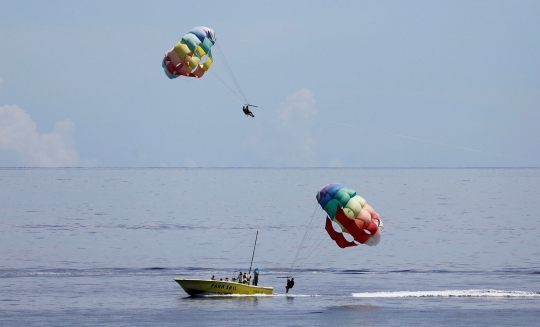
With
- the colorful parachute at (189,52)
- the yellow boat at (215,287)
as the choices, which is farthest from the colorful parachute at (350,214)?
the colorful parachute at (189,52)

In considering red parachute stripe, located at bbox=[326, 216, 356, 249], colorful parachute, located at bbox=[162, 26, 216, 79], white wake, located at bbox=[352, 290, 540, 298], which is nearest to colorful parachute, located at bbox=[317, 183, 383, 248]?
red parachute stripe, located at bbox=[326, 216, 356, 249]

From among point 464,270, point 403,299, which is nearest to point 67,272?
point 403,299

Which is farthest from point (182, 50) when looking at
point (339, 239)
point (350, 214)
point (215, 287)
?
point (339, 239)

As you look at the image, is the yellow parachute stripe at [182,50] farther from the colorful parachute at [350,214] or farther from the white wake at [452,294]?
the white wake at [452,294]

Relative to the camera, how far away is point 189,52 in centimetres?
5559

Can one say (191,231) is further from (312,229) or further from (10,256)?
(10,256)

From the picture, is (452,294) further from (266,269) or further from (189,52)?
(189,52)

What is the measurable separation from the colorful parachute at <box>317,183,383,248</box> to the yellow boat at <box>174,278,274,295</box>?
709cm

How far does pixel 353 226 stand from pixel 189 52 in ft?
51.5

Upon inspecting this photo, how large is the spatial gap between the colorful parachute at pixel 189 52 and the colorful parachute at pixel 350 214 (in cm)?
1244

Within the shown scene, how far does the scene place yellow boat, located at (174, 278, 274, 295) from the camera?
55531 mm

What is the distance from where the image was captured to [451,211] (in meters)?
145

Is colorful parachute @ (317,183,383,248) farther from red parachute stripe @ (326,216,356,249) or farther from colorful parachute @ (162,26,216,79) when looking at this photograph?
colorful parachute @ (162,26,216,79)

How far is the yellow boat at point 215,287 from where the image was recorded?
5553cm
